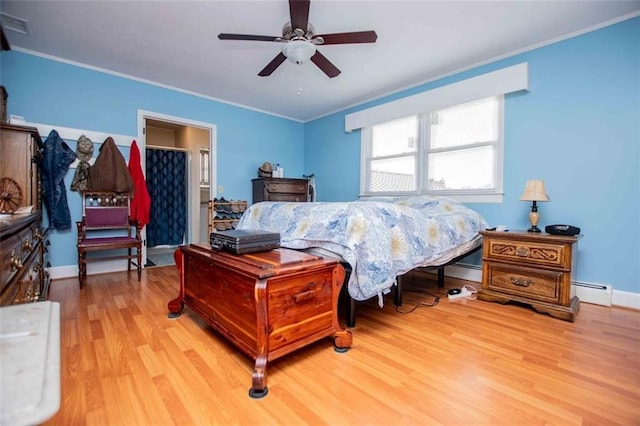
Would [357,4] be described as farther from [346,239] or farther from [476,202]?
[476,202]

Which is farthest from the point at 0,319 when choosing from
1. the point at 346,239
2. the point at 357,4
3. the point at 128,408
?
the point at 357,4

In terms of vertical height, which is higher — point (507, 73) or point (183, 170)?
point (507, 73)

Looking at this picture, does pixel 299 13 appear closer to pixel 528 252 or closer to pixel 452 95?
pixel 452 95

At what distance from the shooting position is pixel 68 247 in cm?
322

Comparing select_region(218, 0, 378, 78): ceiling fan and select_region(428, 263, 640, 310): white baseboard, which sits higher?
select_region(218, 0, 378, 78): ceiling fan

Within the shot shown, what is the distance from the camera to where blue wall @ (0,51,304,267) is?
2.99 meters

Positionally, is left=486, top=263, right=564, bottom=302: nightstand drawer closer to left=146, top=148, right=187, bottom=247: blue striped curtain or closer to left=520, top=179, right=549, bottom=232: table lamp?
left=520, top=179, right=549, bottom=232: table lamp

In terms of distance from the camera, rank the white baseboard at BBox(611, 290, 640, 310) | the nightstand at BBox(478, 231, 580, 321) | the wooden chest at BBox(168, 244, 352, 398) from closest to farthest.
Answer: the wooden chest at BBox(168, 244, 352, 398) < the nightstand at BBox(478, 231, 580, 321) < the white baseboard at BBox(611, 290, 640, 310)

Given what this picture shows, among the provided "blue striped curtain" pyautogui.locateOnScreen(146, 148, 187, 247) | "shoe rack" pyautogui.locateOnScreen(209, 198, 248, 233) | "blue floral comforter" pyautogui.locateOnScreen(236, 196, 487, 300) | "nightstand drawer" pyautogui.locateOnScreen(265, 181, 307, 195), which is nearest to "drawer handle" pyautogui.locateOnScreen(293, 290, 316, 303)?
"blue floral comforter" pyautogui.locateOnScreen(236, 196, 487, 300)

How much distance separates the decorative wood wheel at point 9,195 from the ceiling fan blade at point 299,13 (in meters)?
2.25

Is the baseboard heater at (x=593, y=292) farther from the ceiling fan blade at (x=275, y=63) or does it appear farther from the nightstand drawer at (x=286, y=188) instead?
the nightstand drawer at (x=286, y=188)

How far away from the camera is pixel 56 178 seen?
3.00 m

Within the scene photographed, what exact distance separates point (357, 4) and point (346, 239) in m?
1.80

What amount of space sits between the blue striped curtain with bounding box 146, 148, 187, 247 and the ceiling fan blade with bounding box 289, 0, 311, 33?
163 inches
